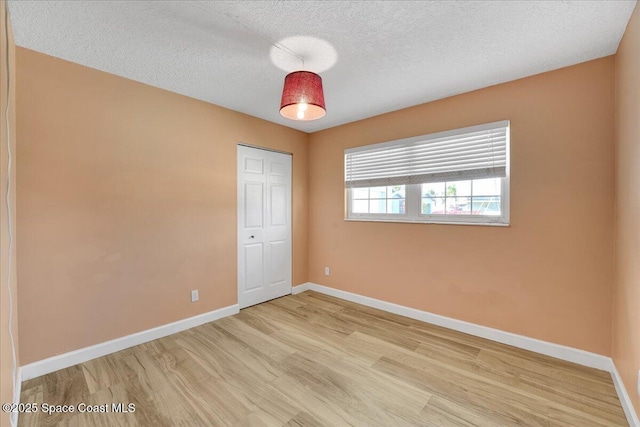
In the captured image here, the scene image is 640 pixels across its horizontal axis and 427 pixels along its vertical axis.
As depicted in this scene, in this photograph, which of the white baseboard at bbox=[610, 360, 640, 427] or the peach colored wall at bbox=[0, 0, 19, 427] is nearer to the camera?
the peach colored wall at bbox=[0, 0, 19, 427]

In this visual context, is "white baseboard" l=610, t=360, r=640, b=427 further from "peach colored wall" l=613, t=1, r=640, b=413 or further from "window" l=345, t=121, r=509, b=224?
"window" l=345, t=121, r=509, b=224

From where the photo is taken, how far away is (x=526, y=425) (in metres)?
1.66

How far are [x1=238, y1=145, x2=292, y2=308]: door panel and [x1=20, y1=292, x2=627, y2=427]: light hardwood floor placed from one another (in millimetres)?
901

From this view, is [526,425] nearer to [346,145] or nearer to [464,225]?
[464,225]

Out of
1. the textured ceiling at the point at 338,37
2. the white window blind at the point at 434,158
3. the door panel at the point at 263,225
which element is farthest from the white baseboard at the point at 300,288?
the textured ceiling at the point at 338,37

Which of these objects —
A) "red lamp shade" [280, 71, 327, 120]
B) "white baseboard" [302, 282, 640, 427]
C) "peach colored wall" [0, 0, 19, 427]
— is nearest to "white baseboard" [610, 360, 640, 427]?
"white baseboard" [302, 282, 640, 427]

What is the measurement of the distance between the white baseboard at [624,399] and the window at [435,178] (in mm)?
1333

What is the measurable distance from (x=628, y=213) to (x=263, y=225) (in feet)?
11.3

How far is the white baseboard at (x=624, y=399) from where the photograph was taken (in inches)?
63.0

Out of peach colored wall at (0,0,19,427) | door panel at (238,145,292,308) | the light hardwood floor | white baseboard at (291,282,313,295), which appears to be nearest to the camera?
peach colored wall at (0,0,19,427)

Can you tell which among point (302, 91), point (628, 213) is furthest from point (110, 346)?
point (628, 213)

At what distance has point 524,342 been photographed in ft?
8.19

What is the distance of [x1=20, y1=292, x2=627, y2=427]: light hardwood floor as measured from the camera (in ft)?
5.66

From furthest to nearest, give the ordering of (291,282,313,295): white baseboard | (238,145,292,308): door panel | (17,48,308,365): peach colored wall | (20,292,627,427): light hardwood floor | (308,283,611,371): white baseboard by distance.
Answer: (291,282,313,295): white baseboard < (238,145,292,308): door panel < (308,283,611,371): white baseboard < (17,48,308,365): peach colored wall < (20,292,627,427): light hardwood floor
